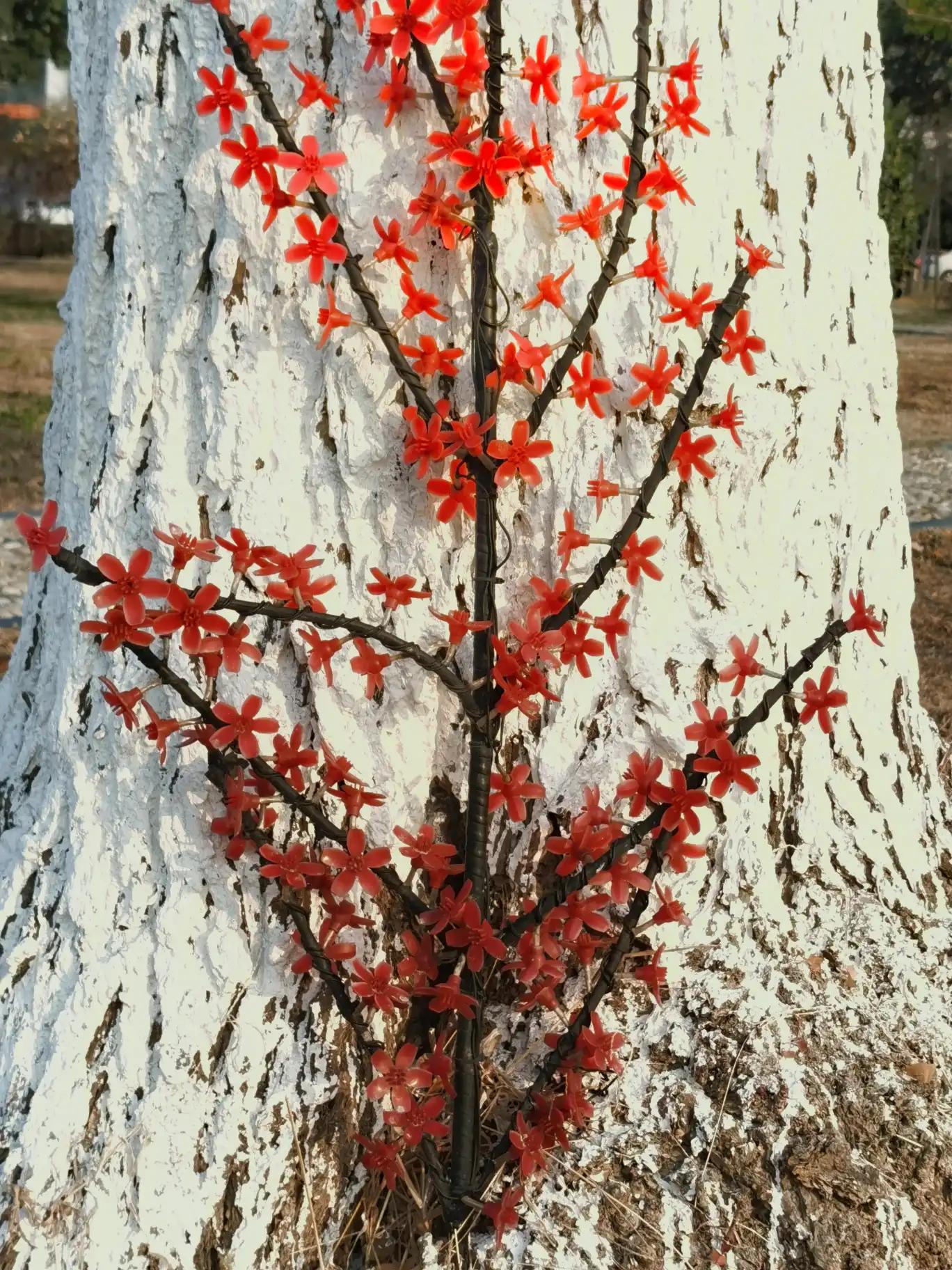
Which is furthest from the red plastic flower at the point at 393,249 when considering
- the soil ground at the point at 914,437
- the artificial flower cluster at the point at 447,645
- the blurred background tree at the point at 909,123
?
the blurred background tree at the point at 909,123

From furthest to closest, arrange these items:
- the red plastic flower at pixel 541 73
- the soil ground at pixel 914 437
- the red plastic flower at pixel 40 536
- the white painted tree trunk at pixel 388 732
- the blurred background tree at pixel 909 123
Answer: the blurred background tree at pixel 909 123 < the soil ground at pixel 914 437 < the white painted tree trunk at pixel 388 732 < the red plastic flower at pixel 541 73 < the red plastic flower at pixel 40 536

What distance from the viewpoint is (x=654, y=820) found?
55.4 inches

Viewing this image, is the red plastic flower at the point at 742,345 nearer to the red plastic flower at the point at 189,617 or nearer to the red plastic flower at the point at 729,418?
the red plastic flower at the point at 729,418

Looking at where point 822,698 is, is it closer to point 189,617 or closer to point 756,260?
point 756,260

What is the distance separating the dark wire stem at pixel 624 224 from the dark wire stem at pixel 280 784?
1.77 feet

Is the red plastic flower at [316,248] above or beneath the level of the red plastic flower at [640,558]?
above

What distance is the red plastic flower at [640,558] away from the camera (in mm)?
1382

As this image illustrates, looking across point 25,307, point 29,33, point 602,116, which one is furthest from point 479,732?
point 29,33

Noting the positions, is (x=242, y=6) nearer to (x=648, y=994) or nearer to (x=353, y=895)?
(x=353, y=895)

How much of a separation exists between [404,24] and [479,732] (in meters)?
0.83

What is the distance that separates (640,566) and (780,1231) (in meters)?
0.84

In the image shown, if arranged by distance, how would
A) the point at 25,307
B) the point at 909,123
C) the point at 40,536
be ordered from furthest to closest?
1. the point at 909,123
2. the point at 25,307
3. the point at 40,536

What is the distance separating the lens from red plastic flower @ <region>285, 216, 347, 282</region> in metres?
1.25

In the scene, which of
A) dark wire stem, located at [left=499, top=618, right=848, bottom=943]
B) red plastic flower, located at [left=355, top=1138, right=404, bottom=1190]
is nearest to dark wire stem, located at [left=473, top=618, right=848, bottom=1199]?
dark wire stem, located at [left=499, top=618, right=848, bottom=943]
